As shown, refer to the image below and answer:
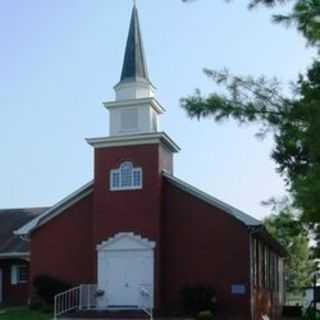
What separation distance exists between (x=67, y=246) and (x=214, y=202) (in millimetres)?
7407

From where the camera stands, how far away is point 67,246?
3253 cm

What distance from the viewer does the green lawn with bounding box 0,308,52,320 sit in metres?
27.3

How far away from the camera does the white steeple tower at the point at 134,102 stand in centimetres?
3200

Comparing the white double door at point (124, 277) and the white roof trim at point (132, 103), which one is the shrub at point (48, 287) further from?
the white roof trim at point (132, 103)

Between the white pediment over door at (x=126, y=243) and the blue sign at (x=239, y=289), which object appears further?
the white pediment over door at (x=126, y=243)

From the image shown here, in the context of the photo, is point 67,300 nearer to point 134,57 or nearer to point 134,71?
point 134,71

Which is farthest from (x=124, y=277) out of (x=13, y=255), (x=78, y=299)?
(x=13, y=255)

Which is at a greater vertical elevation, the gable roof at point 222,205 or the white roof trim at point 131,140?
the white roof trim at point 131,140

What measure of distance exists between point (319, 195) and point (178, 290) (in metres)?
21.7

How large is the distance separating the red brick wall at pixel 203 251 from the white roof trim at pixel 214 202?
0.22m

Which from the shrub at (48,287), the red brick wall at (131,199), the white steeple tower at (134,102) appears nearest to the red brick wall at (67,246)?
the shrub at (48,287)

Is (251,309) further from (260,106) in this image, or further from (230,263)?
(260,106)

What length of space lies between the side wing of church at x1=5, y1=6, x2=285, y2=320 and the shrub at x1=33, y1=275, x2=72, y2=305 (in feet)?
2.38

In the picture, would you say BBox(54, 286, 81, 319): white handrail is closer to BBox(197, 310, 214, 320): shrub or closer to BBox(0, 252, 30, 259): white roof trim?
BBox(0, 252, 30, 259): white roof trim
